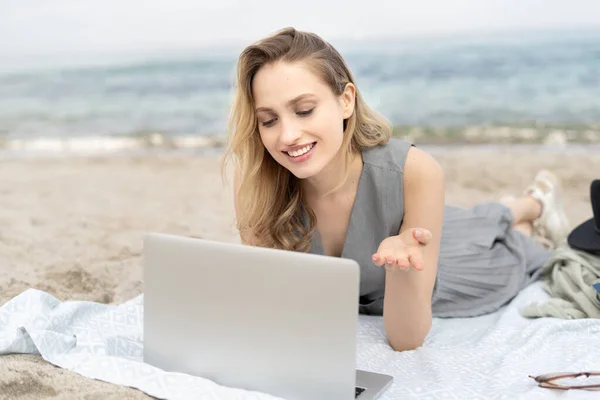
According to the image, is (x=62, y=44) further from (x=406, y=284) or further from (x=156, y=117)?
(x=406, y=284)

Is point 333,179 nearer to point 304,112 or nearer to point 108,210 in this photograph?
point 304,112

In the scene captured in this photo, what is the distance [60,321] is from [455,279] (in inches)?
49.4

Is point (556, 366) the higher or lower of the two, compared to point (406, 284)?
lower

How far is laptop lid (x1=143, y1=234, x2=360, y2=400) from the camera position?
142 cm

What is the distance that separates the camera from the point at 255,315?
1495 mm

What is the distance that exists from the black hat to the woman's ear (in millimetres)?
873

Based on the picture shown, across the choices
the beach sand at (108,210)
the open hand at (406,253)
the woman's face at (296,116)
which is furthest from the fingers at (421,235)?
the beach sand at (108,210)

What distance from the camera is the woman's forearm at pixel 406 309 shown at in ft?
6.42

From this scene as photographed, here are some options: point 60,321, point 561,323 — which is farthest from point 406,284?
point 60,321

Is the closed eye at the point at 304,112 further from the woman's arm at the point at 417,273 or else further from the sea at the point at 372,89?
the sea at the point at 372,89

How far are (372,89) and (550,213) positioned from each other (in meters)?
6.58

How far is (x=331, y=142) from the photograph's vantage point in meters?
1.93

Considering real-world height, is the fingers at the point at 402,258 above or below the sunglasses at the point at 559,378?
above

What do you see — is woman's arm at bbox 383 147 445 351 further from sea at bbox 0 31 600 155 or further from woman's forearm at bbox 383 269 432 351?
sea at bbox 0 31 600 155
